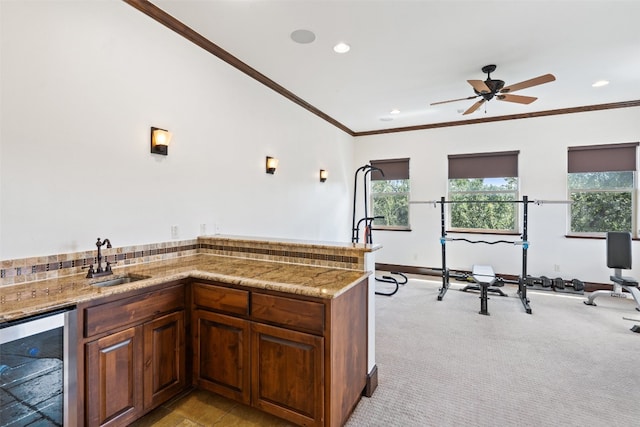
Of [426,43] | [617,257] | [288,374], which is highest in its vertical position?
[426,43]

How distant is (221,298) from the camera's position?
2.09 m

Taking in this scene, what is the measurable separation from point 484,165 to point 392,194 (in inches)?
73.8

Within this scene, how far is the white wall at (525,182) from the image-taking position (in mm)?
5117

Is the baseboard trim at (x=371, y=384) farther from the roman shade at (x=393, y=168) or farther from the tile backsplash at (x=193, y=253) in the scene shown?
the roman shade at (x=393, y=168)

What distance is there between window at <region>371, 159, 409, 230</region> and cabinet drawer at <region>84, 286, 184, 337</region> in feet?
17.2

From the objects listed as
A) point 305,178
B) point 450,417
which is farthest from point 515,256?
point 450,417

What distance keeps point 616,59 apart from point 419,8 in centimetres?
271

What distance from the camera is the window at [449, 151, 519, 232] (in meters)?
5.76

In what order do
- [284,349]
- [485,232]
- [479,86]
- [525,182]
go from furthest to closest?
[485,232] → [525,182] → [479,86] → [284,349]

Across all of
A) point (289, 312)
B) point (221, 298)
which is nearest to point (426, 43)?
point (289, 312)

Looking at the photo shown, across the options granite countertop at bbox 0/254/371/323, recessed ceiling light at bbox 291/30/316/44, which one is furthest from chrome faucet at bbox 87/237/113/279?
recessed ceiling light at bbox 291/30/316/44

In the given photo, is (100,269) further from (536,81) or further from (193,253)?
(536,81)

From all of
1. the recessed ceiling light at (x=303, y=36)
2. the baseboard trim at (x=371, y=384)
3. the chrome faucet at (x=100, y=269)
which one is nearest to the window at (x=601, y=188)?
the baseboard trim at (x=371, y=384)

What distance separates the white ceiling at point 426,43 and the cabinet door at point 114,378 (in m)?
2.66
